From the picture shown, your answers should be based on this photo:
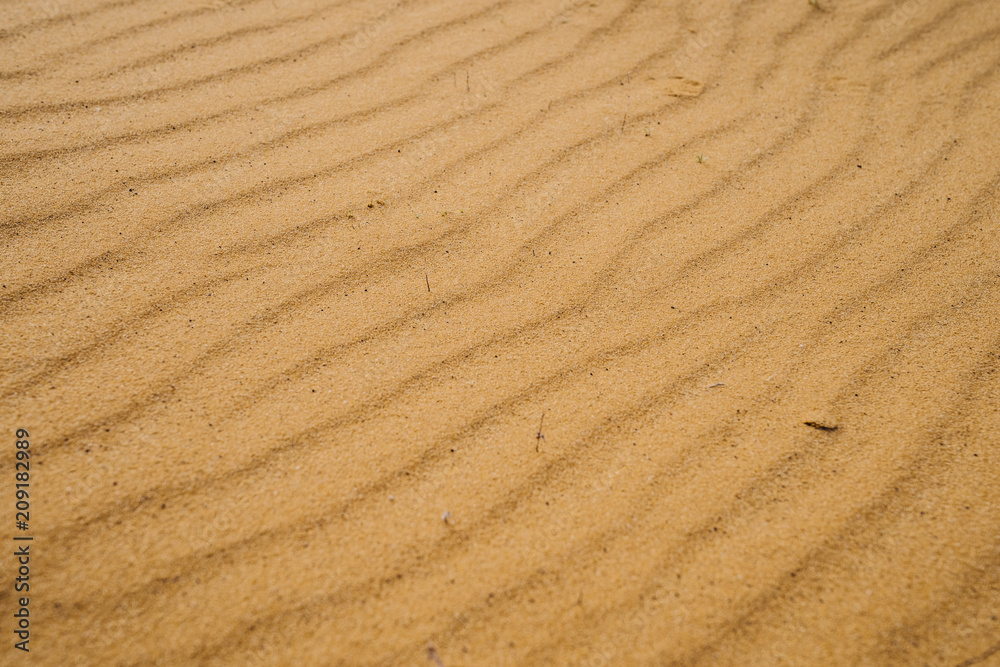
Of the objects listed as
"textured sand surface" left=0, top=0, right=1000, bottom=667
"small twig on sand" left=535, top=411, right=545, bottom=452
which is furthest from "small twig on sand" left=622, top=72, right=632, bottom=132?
"small twig on sand" left=535, top=411, right=545, bottom=452

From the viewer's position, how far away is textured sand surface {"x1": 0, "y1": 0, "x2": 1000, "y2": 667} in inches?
47.0

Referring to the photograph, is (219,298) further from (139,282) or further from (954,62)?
(954,62)

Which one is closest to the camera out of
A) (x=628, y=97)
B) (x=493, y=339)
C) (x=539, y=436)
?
(x=539, y=436)

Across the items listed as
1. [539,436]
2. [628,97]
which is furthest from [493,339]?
[628,97]

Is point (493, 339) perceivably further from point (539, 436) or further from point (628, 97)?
point (628, 97)

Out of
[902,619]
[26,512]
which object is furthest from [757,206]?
[26,512]

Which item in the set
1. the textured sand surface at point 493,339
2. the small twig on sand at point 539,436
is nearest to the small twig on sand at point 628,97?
the textured sand surface at point 493,339

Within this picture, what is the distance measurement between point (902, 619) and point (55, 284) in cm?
198

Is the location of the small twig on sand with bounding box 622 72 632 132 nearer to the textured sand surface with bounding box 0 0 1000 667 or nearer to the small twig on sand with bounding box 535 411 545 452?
the textured sand surface with bounding box 0 0 1000 667

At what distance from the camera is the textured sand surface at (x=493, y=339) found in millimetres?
1193

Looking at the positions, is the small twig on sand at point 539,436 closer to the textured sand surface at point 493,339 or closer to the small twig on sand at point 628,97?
the textured sand surface at point 493,339

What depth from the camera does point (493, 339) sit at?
1556 millimetres

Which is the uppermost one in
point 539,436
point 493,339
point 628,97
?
point 628,97

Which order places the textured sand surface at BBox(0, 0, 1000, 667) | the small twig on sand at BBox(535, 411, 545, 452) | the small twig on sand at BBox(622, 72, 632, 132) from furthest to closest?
the small twig on sand at BBox(622, 72, 632, 132) < the small twig on sand at BBox(535, 411, 545, 452) < the textured sand surface at BBox(0, 0, 1000, 667)
